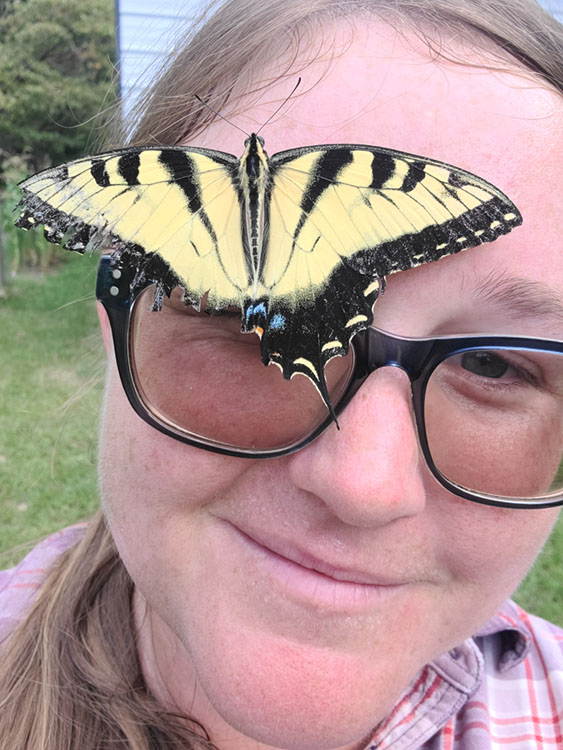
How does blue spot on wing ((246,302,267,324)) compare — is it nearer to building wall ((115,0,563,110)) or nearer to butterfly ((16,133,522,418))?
butterfly ((16,133,522,418))

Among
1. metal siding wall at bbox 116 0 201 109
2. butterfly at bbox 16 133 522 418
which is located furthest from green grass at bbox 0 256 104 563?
butterfly at bbox 16 133 522 418

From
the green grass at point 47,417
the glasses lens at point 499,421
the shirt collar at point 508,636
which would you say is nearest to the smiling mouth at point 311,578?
the glasses lens at point 499,421

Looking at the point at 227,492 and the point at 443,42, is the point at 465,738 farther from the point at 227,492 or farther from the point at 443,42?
the point at 443,42

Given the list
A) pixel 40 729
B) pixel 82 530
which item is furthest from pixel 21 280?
pixel 40 729

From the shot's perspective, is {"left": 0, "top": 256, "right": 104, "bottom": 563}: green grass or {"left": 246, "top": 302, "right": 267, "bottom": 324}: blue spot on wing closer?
{"left": 246, "top": 302, "right": 267, "bottom": 324}: blue spot on wing

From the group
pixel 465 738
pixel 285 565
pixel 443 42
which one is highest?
pixel 443 42

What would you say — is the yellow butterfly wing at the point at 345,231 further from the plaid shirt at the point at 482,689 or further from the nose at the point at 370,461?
the plaid shirt at the point at 482,689
